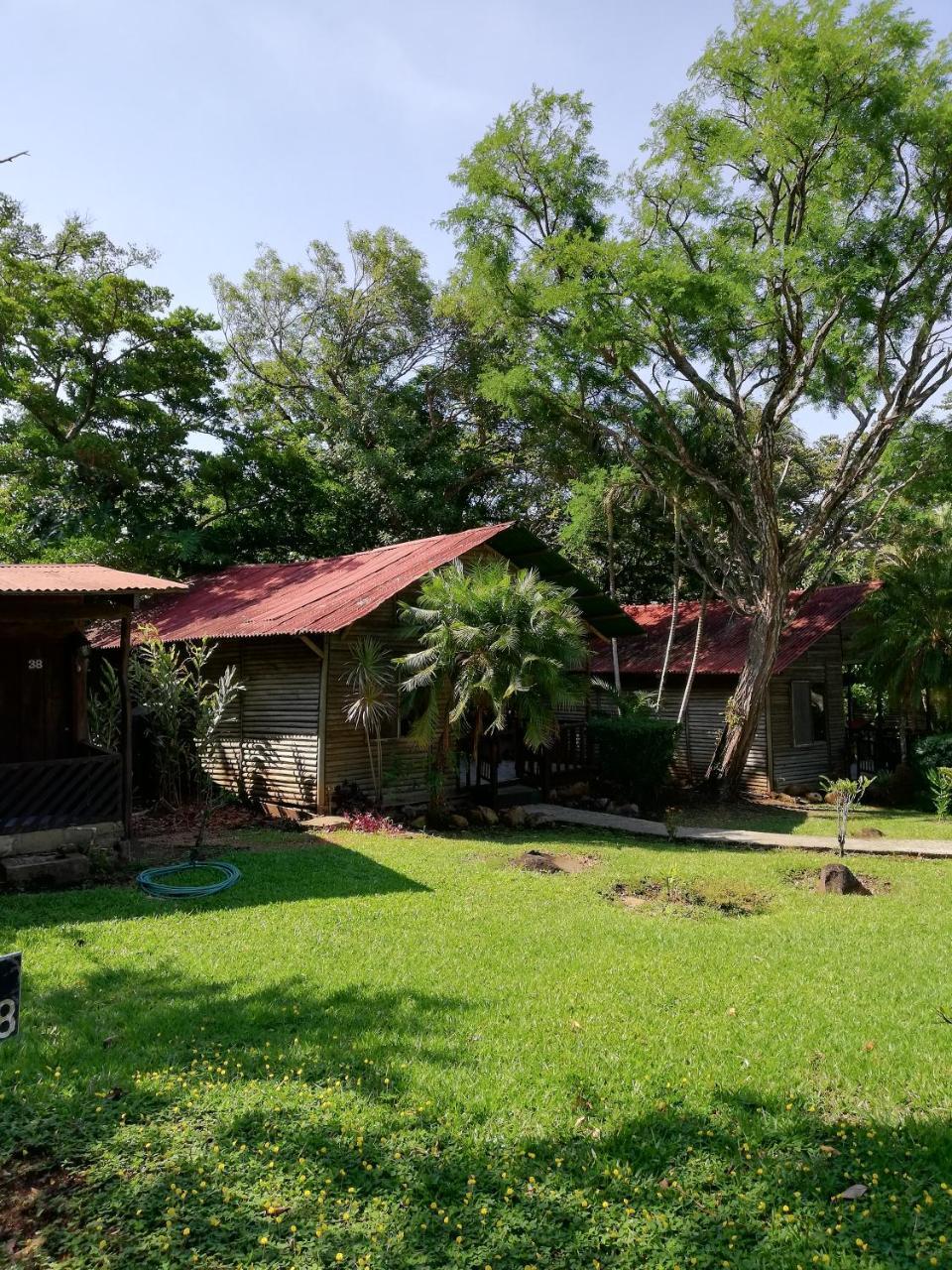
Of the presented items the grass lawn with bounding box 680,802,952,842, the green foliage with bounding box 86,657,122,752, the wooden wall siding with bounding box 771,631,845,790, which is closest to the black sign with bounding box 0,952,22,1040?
the green foliage with bounding box 86,657,122,752

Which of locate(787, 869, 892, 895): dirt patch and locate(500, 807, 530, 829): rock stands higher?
locate(500, 807, 530, 829): rock

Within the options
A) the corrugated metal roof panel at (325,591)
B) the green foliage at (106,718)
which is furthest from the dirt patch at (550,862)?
the green foliage at (106,718)

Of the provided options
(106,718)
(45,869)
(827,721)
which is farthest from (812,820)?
(45,869)

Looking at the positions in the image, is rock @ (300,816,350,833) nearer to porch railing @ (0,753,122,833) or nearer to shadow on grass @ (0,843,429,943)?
shadow on grass @ (0,843,429,943)

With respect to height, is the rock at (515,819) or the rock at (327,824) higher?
the rock at (327,824)

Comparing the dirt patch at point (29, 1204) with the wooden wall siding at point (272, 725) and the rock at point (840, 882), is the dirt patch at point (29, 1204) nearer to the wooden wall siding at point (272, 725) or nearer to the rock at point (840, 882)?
the rock at point (840, 882)

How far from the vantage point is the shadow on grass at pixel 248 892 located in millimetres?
8523

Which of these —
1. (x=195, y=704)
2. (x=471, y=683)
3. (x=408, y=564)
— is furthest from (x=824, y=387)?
(x=195, y=704)

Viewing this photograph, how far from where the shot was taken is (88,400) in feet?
74.5

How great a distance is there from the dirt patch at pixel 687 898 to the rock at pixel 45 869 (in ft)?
20.5

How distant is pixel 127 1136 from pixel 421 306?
32238mm

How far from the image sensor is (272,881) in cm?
997

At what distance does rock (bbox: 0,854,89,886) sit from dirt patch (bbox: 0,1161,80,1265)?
20.2 feet

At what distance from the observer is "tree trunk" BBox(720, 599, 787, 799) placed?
1891cm
